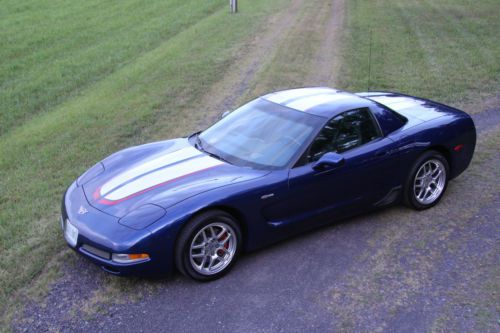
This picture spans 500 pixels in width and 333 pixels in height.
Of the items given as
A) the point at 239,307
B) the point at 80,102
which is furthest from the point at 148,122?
the point at 239,307

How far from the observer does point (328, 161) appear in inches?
197

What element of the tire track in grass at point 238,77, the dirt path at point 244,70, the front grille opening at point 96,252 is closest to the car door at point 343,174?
the front grille opening at point 96,252

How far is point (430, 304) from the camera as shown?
171 inches

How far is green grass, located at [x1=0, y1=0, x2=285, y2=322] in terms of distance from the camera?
5.84 metres

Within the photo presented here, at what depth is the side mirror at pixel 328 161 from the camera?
5004 millimetres

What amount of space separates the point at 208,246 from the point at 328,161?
Result: 1.34 m

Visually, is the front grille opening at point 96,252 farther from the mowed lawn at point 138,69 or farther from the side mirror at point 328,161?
the side mirror at point 328,161

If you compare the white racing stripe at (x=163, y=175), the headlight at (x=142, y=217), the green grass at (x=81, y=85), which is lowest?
the green grass at (x=81, y=85)

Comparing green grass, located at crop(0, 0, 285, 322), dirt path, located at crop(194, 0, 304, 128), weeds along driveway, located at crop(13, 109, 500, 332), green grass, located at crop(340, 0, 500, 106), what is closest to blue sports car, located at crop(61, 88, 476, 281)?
weeds along driveway, located at crop(13, 109, 500, 332)

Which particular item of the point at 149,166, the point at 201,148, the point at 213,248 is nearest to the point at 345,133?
the point at 201,148

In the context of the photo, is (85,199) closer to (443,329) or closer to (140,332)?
(140,332)

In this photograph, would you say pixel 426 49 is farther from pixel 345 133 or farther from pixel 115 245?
pixel 115 245

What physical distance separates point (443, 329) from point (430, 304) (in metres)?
0.31

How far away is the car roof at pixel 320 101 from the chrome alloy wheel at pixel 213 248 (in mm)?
1581
